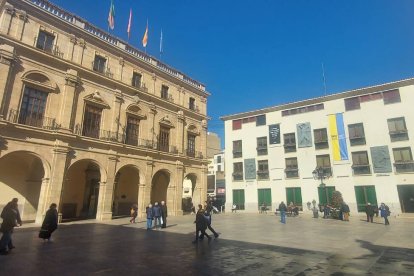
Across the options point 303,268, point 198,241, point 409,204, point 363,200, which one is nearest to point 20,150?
point 198,241

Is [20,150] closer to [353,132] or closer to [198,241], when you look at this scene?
[198,241]

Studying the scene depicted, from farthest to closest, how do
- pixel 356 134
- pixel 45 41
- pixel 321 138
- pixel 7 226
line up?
pixel 321 138 < pixel 356 134 < pixel 45 41 < pixel 7 226

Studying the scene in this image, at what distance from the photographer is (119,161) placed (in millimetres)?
22062

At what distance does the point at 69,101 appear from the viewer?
63.4 feet

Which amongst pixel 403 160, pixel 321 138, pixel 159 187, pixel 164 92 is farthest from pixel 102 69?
pixel 403 160

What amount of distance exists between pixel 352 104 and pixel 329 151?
607 centimetres

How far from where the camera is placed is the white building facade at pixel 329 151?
89.0 ft

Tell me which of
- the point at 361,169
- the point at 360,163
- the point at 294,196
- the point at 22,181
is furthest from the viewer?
the point at 294,196

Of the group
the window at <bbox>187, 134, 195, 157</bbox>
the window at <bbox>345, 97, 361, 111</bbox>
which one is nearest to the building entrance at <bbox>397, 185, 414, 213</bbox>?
the window at <bbox>345, 97, 361, 111</bbox>

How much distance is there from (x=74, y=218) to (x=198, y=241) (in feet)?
48.2

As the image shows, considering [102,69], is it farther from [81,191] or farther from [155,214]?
[155,214]

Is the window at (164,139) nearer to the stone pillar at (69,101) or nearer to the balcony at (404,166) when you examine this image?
the stone pillar at (69,101)

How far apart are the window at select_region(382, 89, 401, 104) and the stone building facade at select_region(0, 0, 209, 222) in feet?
71.1

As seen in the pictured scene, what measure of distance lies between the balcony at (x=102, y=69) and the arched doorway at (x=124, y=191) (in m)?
8.72
